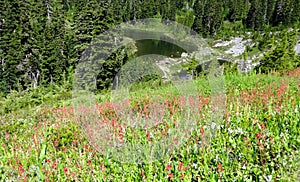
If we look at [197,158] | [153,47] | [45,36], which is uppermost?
[45,36]

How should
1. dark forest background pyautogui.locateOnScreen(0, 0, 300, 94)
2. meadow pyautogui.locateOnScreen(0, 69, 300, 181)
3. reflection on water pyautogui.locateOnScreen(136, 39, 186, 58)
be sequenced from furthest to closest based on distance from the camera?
reflection on water pyautogui.locateOnScreen(136, 39, 186, 58)
dark forest background pyautogui.locateOnScreen(0, 0, 300, 94)
meadow pyautogui.locateOnScreen(0, 69, 300, 181)

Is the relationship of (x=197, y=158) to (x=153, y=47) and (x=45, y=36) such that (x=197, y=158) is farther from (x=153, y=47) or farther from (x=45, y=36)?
(x=45, y=36)

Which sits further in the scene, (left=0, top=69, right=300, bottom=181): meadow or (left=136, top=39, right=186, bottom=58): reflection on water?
(left=136, top=39, right=186, bottom=58): reflection on water

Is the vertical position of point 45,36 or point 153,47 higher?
point 45,36

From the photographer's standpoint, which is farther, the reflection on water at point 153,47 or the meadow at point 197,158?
the reflection on water at point 153,47

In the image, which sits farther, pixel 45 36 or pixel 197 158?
pixel 45 36

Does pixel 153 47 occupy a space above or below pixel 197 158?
above

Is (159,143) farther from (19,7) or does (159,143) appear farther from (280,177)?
(19,7)

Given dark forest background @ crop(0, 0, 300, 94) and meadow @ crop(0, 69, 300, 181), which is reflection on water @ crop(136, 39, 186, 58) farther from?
meadow @ crop(0, 69, 300, 181)

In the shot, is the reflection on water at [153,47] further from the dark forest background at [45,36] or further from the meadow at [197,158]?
the meadow at [197,158]

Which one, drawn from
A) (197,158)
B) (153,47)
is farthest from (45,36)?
(197,158)

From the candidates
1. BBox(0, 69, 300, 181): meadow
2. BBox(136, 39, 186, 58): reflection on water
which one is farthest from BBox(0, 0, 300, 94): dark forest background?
BBox(0, 69, 300, 181): meadow

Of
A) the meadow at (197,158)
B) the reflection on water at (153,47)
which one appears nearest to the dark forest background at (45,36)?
the reflection on water at (153,47)

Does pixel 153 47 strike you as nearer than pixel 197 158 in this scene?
No
